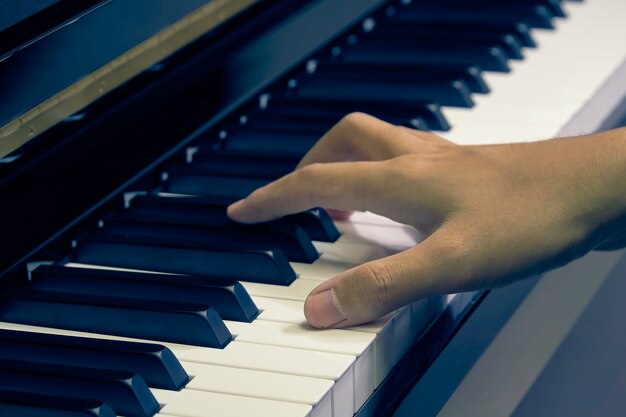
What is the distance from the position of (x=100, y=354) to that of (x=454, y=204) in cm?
46

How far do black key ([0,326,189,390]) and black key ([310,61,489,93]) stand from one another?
91 cm

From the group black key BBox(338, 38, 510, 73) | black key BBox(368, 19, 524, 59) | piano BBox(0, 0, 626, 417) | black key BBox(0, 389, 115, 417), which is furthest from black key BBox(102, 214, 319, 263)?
black key BBox(368, 19, 524, 59)

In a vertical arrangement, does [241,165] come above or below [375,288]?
above

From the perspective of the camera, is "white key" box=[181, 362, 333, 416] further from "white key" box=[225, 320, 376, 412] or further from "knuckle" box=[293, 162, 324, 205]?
"knuckle" box=[293, 162, 324, 205]

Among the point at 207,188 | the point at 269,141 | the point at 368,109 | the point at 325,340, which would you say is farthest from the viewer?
the point at 368,109

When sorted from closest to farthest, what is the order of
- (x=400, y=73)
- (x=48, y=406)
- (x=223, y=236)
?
(x=48, y=406) → (x=223, y=236) → (x=400, y=73)

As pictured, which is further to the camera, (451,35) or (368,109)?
(451,35)

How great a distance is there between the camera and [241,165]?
1.62 metres

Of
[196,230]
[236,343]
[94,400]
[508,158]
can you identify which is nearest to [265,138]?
[196,230]

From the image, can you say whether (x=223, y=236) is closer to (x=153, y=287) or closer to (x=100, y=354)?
(x=153, y=287)

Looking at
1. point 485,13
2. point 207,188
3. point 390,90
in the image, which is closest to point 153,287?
point 207,188

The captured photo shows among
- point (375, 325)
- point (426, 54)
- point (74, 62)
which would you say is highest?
point (74, 62)

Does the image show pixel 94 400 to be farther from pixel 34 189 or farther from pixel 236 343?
pixel 34 189

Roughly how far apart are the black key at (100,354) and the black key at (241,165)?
1.59 feet
